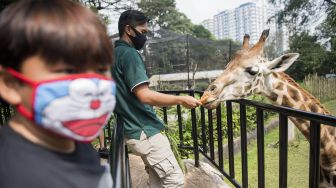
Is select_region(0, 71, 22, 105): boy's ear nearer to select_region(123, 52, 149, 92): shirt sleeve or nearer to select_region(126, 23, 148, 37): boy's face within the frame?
select_region(123, 52, 149, 92): shirt sleeve

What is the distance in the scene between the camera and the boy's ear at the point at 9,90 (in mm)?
994

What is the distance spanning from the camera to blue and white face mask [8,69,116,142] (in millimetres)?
965

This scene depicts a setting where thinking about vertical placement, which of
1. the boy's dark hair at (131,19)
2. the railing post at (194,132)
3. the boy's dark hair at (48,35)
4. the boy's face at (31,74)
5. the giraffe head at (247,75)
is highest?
the boy's dark hair at (131,19)

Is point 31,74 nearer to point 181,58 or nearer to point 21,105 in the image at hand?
point 21,105

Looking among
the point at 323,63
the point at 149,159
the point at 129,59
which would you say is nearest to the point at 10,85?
the point at 129,59

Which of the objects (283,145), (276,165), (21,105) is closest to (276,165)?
(276,165)

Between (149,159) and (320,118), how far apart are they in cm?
126

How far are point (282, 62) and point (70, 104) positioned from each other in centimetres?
285

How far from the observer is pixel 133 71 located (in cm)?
250

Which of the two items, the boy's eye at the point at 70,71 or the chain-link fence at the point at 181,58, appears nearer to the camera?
the boy's eye at the point at 70,71

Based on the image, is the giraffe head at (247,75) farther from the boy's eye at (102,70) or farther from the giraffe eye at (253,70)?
the boy's eye at (102,70)

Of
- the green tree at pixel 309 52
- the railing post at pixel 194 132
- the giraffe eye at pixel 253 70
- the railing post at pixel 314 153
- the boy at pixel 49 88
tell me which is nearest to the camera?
the boy at pixel 49 88

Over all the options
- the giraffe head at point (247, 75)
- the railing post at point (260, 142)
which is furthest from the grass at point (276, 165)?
the railing post at point (260, 142)

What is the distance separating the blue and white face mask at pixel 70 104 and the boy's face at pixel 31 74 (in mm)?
14
